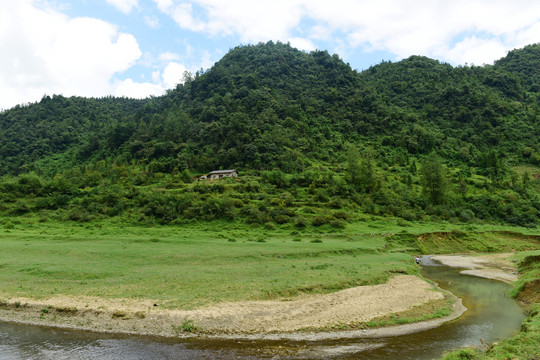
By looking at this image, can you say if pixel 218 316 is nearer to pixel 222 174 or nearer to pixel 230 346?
pixel 230 346

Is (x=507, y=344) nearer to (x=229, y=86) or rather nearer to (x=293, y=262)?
(x=293, y=262)

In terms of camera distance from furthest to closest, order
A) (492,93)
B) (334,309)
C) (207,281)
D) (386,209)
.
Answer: (492,93) < (386,209) < (207,281) < (334,309)

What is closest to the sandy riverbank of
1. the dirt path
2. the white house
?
the dirt path

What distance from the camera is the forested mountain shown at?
71.8 meters

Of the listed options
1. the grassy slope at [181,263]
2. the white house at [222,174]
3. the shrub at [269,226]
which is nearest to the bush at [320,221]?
the grassy slope at [181,263]

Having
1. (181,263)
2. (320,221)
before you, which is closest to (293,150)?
(320,221)

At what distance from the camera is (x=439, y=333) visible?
798 inches

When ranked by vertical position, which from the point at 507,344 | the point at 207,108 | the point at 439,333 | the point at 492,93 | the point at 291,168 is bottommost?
the point at 439,333

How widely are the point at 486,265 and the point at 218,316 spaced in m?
42.6

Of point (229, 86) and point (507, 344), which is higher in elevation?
point (229, 86)

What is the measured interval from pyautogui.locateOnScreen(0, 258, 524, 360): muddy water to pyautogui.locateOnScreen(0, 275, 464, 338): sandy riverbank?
0.89m

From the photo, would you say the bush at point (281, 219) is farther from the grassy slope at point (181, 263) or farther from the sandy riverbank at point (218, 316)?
the sandy riverbank at point (218, 316)

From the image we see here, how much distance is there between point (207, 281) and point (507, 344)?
21.2 m

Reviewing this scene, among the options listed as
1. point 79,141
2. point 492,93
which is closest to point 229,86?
point 79,141
